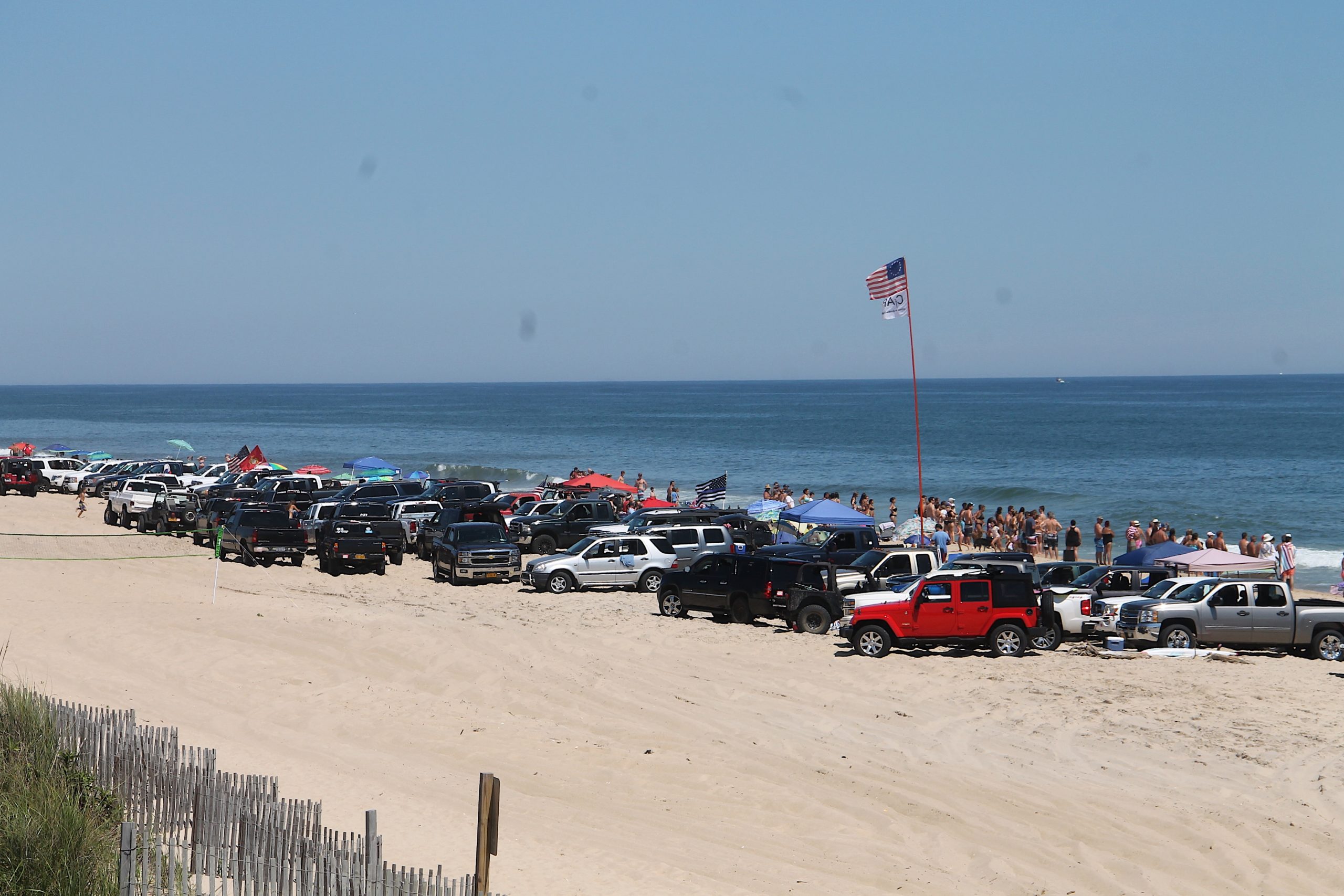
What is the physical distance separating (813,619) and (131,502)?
26846 mm

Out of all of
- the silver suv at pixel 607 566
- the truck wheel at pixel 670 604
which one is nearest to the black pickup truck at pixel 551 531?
the silver suv at pixel 607 566

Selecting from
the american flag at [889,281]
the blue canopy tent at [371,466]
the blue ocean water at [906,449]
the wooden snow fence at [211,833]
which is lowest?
the blue ocean water at [906,449]

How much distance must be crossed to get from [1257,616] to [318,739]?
16.8 m

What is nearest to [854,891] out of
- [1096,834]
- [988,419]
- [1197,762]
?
[1096,834]

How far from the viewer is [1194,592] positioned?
877 inches

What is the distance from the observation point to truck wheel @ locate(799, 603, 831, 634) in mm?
23500

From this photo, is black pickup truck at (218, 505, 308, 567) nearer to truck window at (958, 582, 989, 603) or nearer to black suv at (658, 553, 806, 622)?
black suv at (658, 553, 806, 622)

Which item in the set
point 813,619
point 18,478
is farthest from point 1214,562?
point 18,478

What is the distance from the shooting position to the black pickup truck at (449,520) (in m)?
33.4

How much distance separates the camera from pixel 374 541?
102 feet

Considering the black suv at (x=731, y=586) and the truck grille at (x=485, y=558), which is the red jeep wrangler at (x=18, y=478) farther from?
the black suv at (x=731, y=586)

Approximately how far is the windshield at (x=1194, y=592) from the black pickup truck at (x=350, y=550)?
19.1 metres

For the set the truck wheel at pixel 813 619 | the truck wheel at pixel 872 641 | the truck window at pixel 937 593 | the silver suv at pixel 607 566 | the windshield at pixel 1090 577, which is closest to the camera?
the truck wheel at pixel 872 641

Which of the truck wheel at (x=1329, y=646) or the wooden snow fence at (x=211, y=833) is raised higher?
the wooden snow fence at (x=211, y=833)
